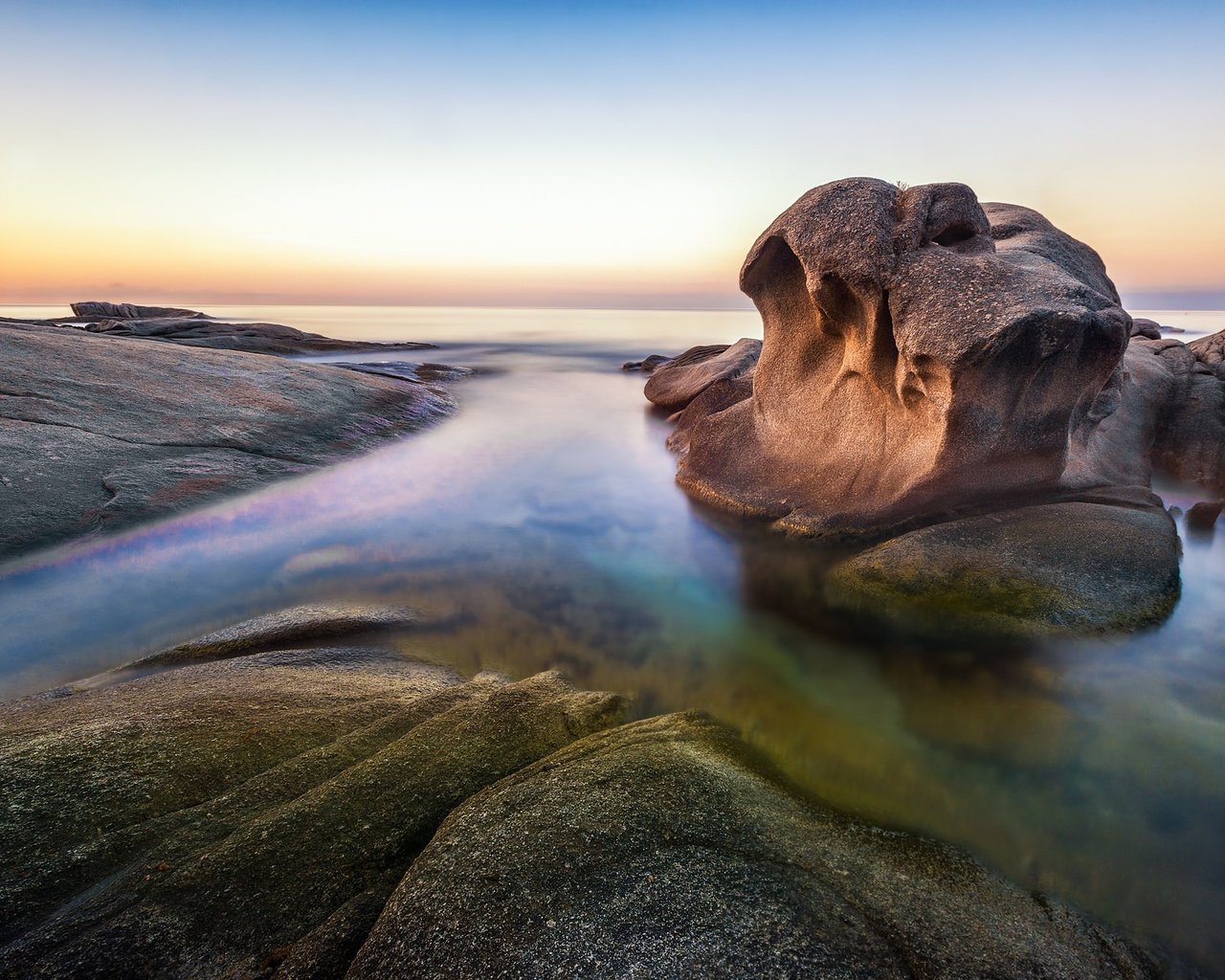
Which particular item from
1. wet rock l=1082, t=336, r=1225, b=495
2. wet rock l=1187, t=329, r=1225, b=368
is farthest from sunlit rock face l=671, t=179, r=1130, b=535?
wet rock l=1187, t=329, r=1225, b=368

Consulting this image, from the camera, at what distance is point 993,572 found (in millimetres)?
5379

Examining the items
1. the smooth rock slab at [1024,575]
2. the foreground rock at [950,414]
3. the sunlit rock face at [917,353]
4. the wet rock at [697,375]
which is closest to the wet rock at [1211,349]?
the foreground rock at [950,414]

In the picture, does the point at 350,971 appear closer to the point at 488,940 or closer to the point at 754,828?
the point at 488,940

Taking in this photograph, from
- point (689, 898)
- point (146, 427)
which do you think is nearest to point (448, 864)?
point (689, 898)

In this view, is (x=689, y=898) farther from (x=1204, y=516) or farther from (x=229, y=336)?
(x=229, y=336)

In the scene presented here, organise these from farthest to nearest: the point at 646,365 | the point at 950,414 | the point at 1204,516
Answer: the point at 646,365 → the point at 1204,516 → the point at 950,414

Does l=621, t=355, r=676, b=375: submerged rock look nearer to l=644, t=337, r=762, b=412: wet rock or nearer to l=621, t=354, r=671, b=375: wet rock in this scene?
l=621, t=354, r=671, b=375: wet rock

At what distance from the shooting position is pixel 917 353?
19.9 feet

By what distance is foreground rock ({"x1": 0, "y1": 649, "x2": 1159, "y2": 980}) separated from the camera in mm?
2002

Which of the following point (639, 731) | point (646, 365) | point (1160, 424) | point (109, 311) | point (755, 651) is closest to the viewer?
point (639, 731)

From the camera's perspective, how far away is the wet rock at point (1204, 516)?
23.9 ft

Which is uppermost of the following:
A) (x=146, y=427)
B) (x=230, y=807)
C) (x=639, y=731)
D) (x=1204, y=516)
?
(x=146, y=427)

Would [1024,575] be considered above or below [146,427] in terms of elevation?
below

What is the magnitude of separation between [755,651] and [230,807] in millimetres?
3912
